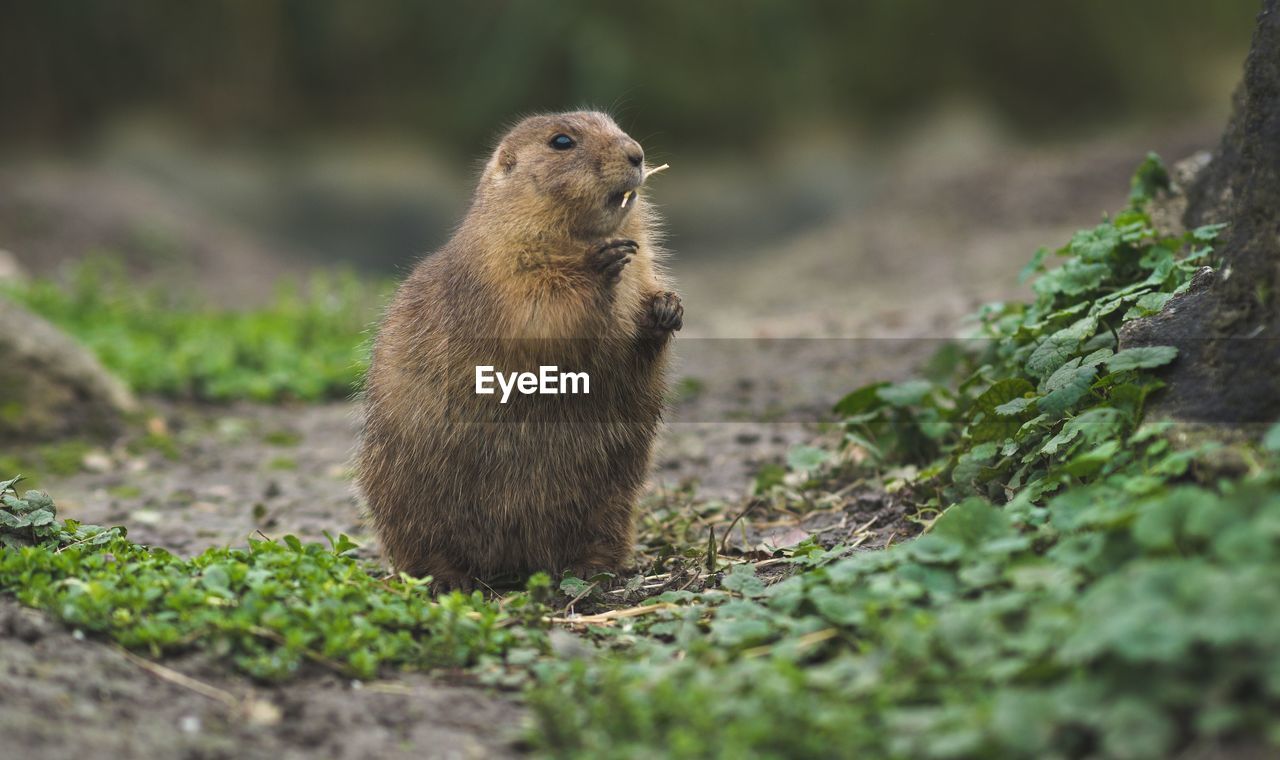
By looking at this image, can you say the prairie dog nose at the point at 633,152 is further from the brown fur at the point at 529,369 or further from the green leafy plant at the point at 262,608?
the green leafy plant at the point at 262,608

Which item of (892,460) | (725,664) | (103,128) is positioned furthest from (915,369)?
(103,128)

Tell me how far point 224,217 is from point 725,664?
1383cm

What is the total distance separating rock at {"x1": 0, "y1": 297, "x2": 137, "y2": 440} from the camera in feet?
23.5

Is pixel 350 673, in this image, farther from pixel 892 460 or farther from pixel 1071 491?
pixel 892 460

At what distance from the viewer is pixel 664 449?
667cm

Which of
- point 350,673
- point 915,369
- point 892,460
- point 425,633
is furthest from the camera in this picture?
point 915,369

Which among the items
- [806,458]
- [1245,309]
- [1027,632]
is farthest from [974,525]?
[806,458]

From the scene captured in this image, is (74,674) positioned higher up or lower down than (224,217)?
lower down

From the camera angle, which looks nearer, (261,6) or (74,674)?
(74,674)

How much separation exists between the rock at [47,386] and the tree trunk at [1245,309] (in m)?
5.91

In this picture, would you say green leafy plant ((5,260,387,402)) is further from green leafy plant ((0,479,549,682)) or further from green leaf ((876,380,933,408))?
green leafy plant ((0,479,549,682))

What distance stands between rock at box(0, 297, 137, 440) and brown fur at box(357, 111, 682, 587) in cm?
340

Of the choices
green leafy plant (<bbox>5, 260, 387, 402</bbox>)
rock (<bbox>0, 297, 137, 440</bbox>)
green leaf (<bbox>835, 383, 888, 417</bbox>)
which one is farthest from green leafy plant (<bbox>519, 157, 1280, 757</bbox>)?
green leafy plant (<bbox>5, 260, 387, 402</bbox>)

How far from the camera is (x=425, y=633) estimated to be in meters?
3.67
